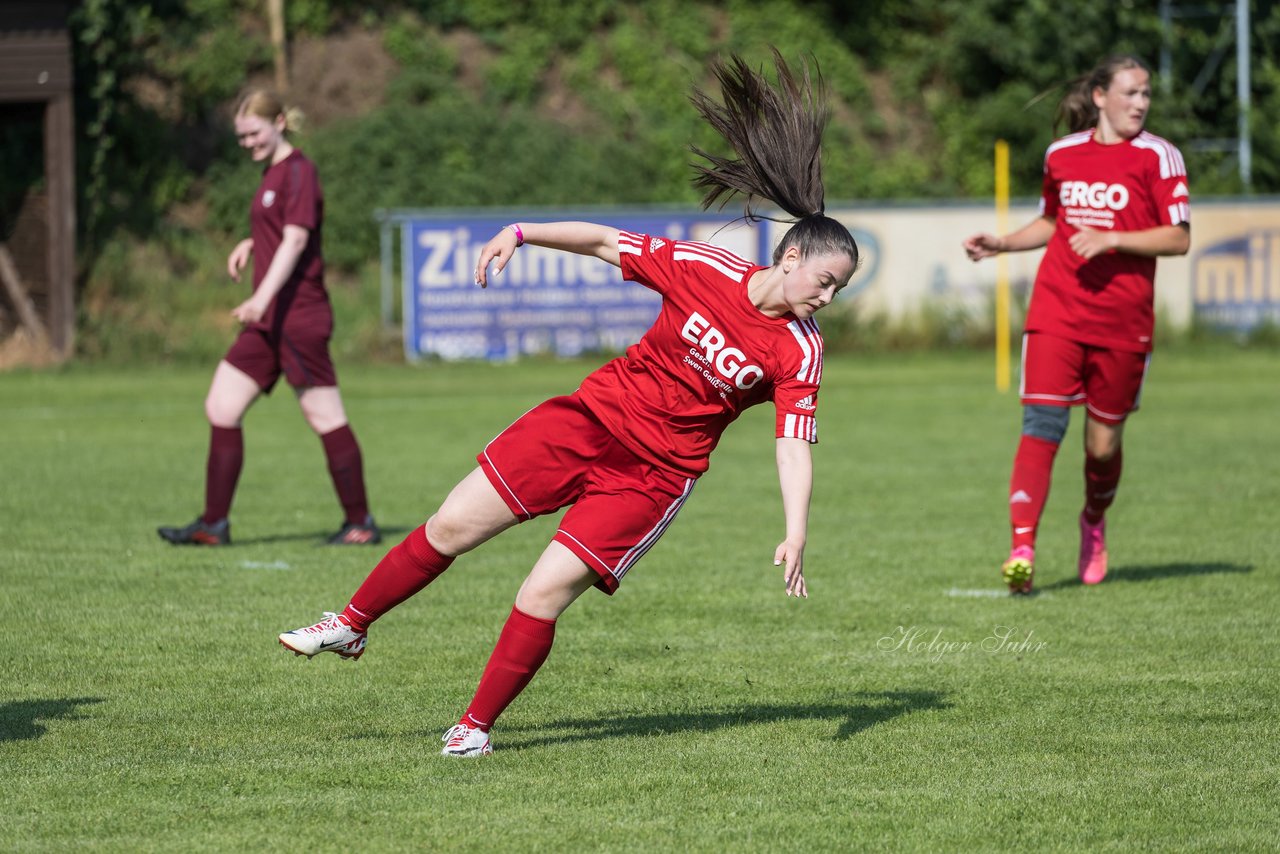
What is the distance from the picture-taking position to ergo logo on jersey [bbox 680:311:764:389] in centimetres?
501

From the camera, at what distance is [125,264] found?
83.0 feet

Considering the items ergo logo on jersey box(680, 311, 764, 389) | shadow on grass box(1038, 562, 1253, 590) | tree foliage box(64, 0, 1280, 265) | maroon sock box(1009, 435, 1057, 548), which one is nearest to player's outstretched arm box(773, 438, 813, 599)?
ergo logo on jersey box(680, 311, 764, 389)

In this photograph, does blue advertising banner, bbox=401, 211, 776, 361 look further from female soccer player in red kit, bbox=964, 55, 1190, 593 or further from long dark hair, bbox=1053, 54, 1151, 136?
female soccer player in red kit, bbox=964, 55, 1190, 593

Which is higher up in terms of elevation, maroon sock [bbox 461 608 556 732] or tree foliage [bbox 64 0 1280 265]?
tree foliage [bbox 64 0 1280 265]

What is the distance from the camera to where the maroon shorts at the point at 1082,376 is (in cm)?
781

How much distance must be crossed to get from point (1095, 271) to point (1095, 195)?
0.33 m

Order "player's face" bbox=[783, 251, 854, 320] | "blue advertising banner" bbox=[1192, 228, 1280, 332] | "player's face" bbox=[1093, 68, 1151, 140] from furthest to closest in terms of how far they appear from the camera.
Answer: "blue advertising banner" bbox=[1192, 228, 1280, 332] → "player's face" bbox=[1093, 68, 1151, 140] → "player's face" bbox=[783, 251, 854, 320]

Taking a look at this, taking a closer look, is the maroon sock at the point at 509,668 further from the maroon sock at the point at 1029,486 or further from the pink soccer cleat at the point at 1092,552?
the pink soccer cleat at the point at 1092,552

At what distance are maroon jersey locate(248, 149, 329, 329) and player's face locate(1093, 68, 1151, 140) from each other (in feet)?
12.3

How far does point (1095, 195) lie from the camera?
7.75 m

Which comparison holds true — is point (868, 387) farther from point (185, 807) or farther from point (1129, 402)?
point (185, 807)

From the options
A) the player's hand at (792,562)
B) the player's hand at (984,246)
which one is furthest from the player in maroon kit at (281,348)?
the player's hand at (792,562)

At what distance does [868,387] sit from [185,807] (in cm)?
1565

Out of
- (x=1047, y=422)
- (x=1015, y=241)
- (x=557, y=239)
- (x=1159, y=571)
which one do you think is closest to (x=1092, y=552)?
(x=1159, y=571)
